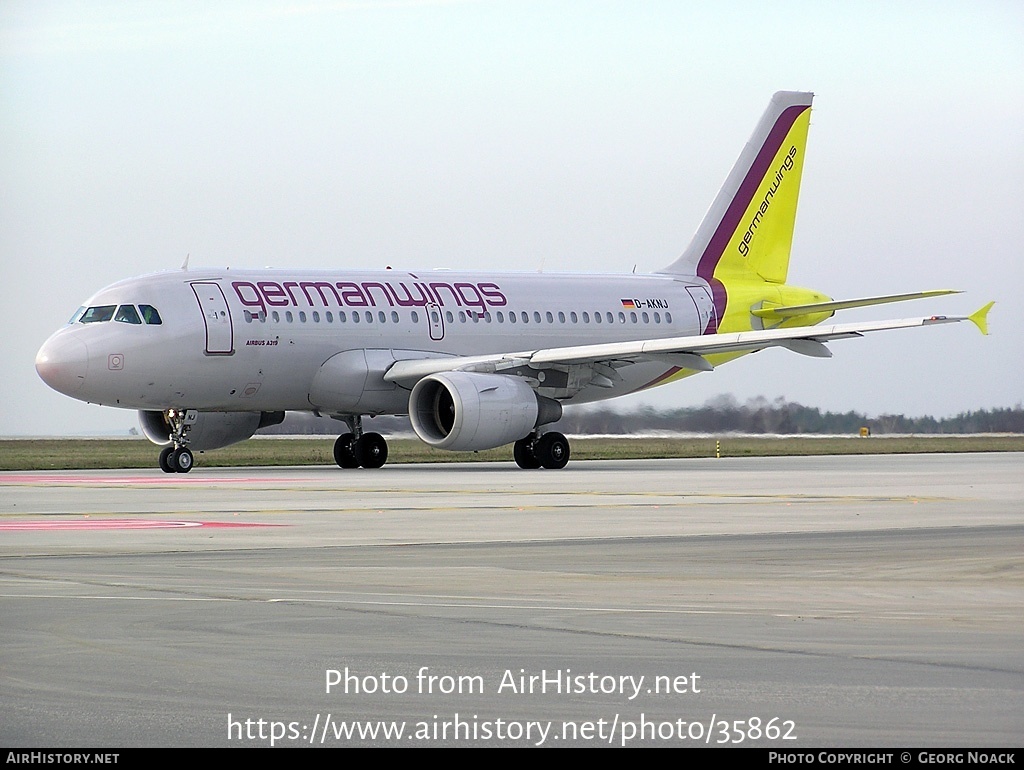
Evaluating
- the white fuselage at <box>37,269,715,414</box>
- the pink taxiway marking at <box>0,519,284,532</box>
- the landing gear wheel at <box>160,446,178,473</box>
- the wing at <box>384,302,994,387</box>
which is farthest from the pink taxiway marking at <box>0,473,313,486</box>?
the pink taxiway marking at <box>0,519,284,532</box>

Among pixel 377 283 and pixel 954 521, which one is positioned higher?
pixel 377 283

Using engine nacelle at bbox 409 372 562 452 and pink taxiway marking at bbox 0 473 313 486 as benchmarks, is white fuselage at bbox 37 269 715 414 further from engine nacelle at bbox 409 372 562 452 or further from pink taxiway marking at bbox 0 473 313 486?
pink taxiway marking at bbox 0 473 313 486

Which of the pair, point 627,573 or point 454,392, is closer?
point 627,573

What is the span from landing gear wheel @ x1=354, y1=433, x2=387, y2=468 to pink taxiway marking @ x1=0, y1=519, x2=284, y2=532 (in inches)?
744

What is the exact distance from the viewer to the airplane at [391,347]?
3534 centimetres

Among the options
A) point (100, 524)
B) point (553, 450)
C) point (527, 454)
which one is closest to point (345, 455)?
point (527, 454)

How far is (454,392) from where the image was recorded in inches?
1378

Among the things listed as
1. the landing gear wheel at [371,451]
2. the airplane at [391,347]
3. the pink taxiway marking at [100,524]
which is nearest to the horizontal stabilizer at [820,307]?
the airplane at [391,347]

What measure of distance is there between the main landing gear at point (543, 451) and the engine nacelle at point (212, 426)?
20.0 ft

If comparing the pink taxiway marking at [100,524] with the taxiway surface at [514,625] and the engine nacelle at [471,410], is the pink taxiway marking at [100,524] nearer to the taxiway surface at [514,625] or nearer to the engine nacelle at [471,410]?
the taxiway surface at [514,625]
